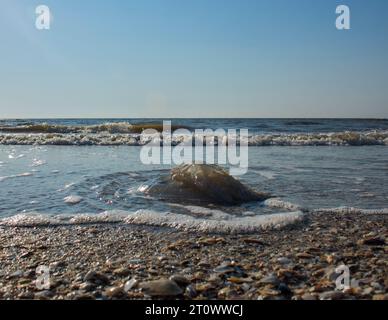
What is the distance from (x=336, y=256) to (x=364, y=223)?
4.44ft

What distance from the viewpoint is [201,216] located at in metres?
4.71

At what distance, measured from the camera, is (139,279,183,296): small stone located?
2.58m

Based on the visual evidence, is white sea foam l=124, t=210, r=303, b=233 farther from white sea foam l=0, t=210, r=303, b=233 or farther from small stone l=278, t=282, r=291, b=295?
small stone l=278, t=282, r=291, b=295

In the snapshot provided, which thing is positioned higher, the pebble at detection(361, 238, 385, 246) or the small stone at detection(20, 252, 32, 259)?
the pebble at detection(361, 238, 385, 246)

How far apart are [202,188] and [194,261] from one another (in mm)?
2693

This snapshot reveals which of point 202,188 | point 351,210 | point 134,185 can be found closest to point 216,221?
point 202,188

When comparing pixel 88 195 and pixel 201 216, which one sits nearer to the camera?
pixel 201 216

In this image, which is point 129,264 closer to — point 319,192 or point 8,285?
point 8,285

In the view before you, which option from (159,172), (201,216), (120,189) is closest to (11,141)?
(159,172)

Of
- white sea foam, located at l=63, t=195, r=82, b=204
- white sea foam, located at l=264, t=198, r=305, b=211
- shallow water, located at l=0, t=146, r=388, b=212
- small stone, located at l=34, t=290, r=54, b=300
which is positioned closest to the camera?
small stone, located at l=34, t=290, r=54, b=300

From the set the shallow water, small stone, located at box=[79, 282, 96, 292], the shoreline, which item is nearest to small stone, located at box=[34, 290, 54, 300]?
the shoreline
